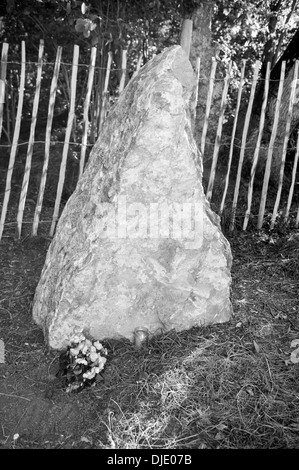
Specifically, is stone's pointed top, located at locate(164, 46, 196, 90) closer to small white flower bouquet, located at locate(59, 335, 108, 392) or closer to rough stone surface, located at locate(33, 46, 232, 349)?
rough stone surface, located at locate(33, 46, 232, 349)

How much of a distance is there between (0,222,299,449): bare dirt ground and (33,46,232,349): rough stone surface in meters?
0.17

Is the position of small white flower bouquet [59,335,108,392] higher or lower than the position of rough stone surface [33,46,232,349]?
lower

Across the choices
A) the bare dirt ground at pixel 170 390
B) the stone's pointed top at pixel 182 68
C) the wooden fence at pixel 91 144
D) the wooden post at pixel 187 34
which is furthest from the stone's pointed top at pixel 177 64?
the wooden post at pixel 187 34

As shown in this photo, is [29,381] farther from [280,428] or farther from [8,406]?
[280,428]

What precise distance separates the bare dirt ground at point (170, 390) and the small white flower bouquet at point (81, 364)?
49 mm

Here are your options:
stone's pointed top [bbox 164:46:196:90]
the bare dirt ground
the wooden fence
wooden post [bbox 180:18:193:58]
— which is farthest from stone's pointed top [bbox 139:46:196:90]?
wooden post [bbox 180:18:193:58]

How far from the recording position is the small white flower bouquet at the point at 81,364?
92.2 inches

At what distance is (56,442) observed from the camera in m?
2.11

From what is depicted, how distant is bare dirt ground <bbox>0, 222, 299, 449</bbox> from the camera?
2.12 meters

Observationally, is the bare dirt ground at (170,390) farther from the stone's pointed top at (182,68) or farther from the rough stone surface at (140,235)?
the stone's pointed top at (182,68)

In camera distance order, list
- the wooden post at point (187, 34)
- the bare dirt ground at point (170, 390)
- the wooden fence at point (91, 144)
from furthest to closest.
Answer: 1. the wooden post at point (187, 34)
2. the wooden fence at point (91, 144)
3. the bare dirt ground at point (170, 390)

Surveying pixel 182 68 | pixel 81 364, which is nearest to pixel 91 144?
pixel 182 68
